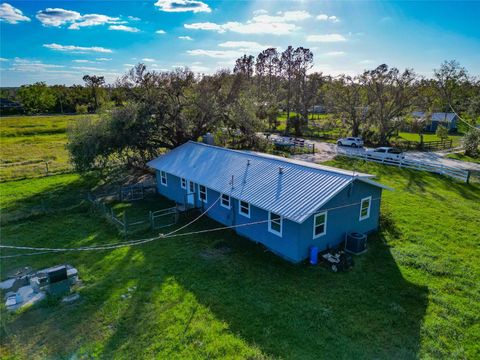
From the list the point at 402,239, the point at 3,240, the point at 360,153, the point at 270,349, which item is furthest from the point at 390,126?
the point at 3,240

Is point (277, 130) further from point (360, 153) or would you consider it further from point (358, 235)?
point (358, 235)

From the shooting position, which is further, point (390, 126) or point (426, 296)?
point (390, 126)

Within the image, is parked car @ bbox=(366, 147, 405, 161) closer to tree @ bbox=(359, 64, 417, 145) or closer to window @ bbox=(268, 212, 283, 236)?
tree @ bbox=(359, 64, 417, 145)

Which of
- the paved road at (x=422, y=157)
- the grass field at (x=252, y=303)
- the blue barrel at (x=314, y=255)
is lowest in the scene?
the grass field at (x=252, y=303)

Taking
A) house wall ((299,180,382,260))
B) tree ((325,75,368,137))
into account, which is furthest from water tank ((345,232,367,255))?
tree ((325,75,368,137))

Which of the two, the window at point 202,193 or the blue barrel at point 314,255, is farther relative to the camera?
the window at point 202,193

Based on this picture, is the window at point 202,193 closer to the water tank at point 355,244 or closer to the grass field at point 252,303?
the grass field at point 252,303

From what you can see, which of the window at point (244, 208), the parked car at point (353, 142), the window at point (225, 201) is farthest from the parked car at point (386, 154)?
the window at point (244, 208)
